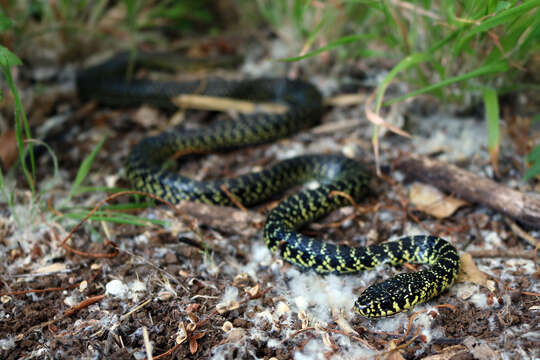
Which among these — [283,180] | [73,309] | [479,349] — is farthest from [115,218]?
[479,349]

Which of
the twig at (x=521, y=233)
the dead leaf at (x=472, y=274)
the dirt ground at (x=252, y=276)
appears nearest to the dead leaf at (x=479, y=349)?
the dirt ground at (x=252, y=276)

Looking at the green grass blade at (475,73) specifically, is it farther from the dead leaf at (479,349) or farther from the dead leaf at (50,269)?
the dead leaf at (50,269)

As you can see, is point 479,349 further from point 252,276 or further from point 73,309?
point 73,309

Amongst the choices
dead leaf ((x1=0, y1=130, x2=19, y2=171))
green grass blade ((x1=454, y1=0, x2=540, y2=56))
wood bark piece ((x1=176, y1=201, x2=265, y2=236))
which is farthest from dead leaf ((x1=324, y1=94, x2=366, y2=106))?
dead leaf ((x1=0, y1=130, x2=19, y2=171))

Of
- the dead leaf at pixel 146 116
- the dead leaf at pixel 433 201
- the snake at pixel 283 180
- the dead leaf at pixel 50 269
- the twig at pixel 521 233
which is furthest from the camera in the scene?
the dead leaf at pixel 146 116

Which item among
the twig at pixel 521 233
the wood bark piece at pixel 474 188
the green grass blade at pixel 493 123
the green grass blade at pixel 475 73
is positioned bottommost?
the twig at pixel 521 233

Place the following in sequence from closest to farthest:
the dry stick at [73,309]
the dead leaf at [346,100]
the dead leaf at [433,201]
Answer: the dry stick at [73,309]
the dead leaf at [433,201]
the dead leaf at [346,100]
